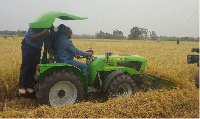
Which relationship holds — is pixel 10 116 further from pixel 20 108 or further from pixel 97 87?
pixel 97 87

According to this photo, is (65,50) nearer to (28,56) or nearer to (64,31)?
(64,31)

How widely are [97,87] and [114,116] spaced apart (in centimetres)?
168

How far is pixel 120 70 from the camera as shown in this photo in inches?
216

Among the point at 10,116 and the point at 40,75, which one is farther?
the point at 40,75

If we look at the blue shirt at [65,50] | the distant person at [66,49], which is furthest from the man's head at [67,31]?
the blue shirt at [65,50]

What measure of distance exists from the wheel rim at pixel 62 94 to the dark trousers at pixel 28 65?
0.87m

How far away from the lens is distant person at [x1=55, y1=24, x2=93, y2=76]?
5.00m

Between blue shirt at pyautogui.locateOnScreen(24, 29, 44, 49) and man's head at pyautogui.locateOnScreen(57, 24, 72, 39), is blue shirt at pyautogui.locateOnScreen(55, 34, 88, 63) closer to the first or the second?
man's head at pyautogui.locateOnScreen(57, 24, 72, 39)

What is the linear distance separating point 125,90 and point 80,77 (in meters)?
1.26

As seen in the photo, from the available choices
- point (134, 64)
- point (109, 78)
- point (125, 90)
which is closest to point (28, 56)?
point (109, 78)

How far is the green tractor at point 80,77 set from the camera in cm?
461

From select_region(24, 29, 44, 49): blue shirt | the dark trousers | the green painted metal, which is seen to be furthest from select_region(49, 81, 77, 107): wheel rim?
select_region(24, 29, 44, 49): blue shirt

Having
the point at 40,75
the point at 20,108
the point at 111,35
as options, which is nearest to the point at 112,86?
the point at 40,75

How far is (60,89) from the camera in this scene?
483 cm
